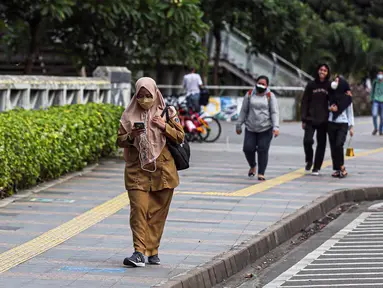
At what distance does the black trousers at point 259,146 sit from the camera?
1638 centimetres

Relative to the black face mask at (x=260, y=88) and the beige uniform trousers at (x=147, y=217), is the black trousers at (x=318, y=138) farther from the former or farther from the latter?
the beige uniform trousers at (x=147, y=217)

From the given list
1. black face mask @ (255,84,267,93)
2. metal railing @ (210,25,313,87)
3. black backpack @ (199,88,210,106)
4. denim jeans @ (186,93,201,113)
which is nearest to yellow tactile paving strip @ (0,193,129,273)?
black face mask @ (255,84,267,93)

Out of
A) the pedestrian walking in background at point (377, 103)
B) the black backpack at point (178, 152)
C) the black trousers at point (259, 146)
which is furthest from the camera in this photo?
the pedestrian walking in background at point (377, 103)

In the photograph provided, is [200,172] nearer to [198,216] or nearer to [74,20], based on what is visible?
[198,216]

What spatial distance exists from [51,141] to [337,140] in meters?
4.84

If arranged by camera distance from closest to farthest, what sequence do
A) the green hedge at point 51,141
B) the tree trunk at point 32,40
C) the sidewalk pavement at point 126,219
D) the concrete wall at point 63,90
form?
1. the sidewalk pavement at point 126,219
2. the green hedge at point 51,141
3. the concrete wall at point 63,90
4. the tree trunk at point 32,40

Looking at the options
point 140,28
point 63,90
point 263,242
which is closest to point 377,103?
point 140,28

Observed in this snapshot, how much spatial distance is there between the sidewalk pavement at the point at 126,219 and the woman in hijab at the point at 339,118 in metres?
0.36

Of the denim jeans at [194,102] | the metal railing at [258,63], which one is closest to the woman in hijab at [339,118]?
the denim jeans at [194,102]

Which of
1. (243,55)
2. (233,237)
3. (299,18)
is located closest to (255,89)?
(233,237)

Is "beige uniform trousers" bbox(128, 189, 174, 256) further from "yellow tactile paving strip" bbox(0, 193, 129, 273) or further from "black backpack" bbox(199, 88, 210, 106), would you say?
"black backpack" bbox(199, 88, 210, 106)

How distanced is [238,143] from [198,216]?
38.8ft

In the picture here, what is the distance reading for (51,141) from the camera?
14742 millimetres

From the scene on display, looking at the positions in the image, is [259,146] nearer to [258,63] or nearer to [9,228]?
[9,228]
